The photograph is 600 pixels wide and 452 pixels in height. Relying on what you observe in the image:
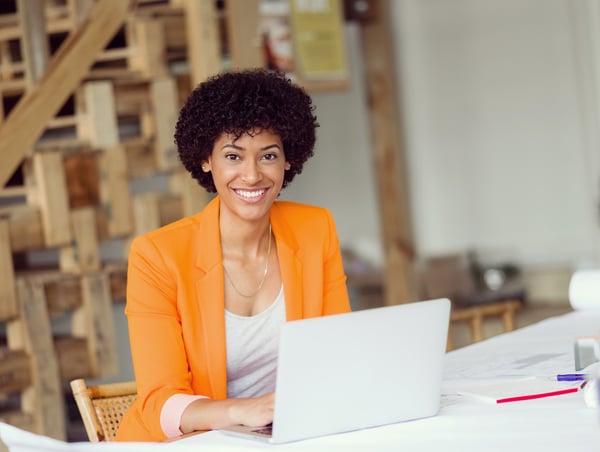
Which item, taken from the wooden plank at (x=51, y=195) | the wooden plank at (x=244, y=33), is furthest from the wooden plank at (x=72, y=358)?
the wooden plank at (x=244, y=33)

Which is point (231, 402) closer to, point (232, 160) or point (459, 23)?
point (232, 160)

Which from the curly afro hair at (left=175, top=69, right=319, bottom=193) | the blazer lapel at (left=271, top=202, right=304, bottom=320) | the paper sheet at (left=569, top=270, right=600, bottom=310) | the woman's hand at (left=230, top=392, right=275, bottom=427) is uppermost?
the curly afro hair at (left=175, top=69, right=319, bottom=193)

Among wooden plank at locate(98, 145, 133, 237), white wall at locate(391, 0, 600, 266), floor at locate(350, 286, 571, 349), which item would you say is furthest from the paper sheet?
white wall at locate(391, 0, 600, 266)

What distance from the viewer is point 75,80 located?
4.19 m

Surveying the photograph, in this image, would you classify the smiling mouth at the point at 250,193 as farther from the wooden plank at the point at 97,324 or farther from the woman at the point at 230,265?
the wooden plank at the point at 97,324

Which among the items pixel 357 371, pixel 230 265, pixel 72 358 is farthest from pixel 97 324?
pixel 357 371

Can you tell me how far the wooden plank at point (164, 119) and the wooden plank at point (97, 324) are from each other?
24.5 inches

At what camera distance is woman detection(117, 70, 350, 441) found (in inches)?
86.7

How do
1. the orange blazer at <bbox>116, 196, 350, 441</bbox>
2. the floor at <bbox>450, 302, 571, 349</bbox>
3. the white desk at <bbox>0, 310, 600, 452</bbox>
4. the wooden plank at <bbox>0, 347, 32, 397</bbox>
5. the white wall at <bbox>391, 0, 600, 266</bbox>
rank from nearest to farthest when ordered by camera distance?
the white desk at <bbox>0, 310, 600, 452</bbox> → the orange blazer at <bbox>116, 196, 350, 441</bbox> → the wooden plank at <bbox>0, 347, 32, 397</bbox> → the floor at <bbox>450, 302, 571, 349</bbox> → the white wall at <bbox>391, 0, 600, 266</bbox>

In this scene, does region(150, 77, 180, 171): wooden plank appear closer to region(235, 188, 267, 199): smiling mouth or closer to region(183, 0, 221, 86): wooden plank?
region(183, 0, 221, 86): wooden plank

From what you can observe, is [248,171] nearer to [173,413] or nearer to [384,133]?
[173,413]

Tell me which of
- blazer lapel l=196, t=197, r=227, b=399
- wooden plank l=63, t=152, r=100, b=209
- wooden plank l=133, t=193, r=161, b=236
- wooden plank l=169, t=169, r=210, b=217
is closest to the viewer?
blazer lapel l=196, t=197, r=227, b=399

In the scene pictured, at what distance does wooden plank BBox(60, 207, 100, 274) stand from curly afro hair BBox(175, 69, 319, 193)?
65.3 inches

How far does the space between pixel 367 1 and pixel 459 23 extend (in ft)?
3.00
